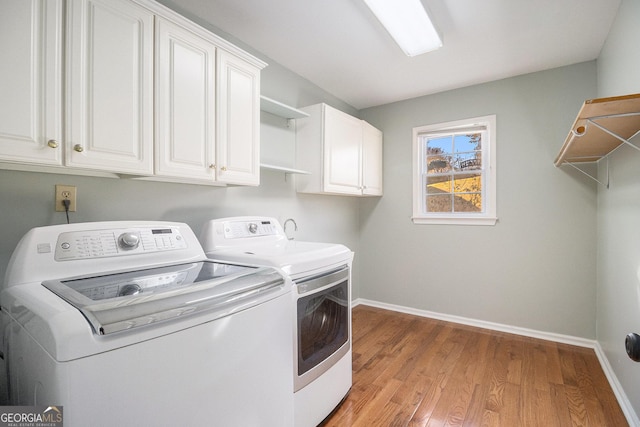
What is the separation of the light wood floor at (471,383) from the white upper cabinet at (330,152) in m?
1.46

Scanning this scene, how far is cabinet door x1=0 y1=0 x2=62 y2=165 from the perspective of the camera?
993 millimetres

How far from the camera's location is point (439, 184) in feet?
11.0

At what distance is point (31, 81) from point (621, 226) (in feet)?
10.1

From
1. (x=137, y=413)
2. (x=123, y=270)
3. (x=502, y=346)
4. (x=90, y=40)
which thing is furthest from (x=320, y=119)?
(x=502, y=346)

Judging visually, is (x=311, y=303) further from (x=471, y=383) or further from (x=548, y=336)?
(x=548, y=336)

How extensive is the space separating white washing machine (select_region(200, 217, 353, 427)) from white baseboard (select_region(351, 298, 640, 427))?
62.5 inches

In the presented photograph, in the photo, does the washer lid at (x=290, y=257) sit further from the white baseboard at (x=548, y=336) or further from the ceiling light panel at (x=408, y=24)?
the white baseboard at (x=548, y=336)

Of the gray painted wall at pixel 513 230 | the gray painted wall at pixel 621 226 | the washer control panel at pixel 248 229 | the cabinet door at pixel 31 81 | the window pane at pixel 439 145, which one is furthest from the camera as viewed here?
the window pane at pixel 439 145

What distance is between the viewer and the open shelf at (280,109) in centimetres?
222

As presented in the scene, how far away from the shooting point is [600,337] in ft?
7.84

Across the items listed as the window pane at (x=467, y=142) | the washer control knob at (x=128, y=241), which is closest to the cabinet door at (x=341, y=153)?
the window pane at (x=467, y=142)

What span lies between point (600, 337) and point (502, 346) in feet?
2.34

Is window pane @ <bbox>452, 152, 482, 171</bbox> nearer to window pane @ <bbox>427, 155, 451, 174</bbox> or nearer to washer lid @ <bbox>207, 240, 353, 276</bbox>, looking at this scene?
window pane @ <bbox>427, 155, 451, 174</bbox>

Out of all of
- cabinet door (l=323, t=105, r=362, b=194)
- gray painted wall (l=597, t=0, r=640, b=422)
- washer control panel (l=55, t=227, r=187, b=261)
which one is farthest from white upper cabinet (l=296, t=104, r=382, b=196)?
gray painted wall (l=597, t=0, r=640, b=422)
